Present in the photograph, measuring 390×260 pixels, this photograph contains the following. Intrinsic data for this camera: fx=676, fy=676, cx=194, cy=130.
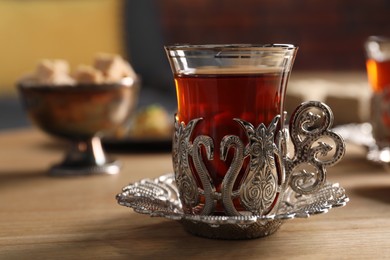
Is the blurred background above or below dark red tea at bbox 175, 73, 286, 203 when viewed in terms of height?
below

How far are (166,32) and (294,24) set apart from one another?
76cm

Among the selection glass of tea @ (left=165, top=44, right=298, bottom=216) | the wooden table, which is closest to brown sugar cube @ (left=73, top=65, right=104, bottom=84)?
the wooden table

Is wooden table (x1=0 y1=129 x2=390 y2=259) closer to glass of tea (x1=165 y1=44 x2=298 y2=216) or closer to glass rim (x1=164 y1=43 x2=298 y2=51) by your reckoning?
glass of tea (x1=165 y1=44 x2=298 y2=216)

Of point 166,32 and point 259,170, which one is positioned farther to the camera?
point 166,32

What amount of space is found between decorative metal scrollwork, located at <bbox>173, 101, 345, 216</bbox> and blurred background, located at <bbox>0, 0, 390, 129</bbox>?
1033mm

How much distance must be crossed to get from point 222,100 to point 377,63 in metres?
0.54

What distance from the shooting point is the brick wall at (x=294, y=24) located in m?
3.90

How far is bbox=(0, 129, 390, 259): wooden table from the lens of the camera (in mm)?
636

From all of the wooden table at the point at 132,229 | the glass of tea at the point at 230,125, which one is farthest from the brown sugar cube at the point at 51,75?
the glass of tea at the point at 230,125

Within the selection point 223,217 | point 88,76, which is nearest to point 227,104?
point 223,217

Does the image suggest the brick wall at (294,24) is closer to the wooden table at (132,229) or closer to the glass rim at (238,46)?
the wooden table at (132,229)

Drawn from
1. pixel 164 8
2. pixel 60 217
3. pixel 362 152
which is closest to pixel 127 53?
pixel 164 8

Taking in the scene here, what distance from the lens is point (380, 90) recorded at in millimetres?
1139

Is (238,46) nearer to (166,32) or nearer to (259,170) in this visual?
(259,170)
